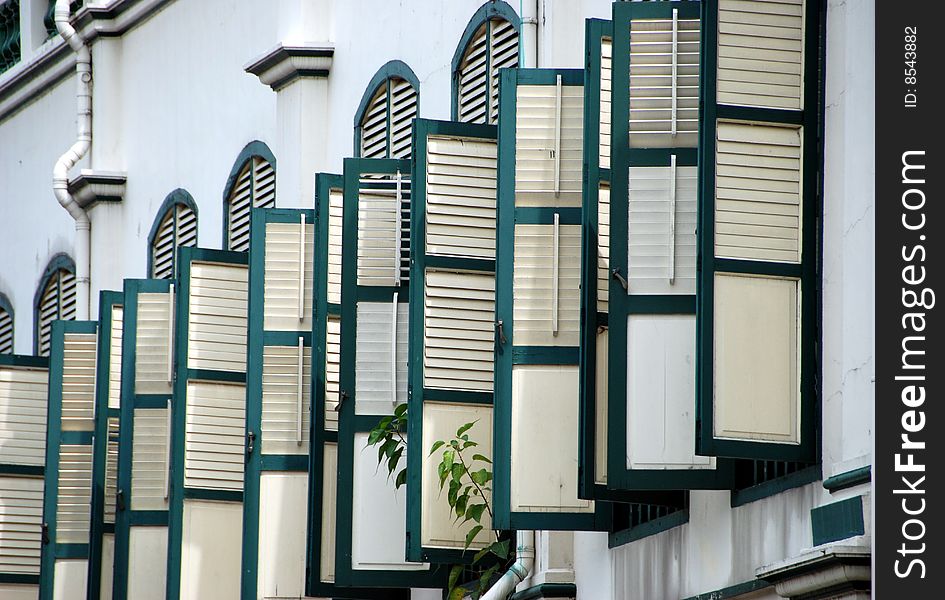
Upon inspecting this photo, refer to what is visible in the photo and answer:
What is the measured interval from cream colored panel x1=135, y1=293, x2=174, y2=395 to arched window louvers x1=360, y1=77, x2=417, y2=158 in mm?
1869

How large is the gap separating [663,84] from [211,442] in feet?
19.5

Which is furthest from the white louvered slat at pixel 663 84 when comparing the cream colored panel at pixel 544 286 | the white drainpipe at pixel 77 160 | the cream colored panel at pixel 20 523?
the cream colored panel at pixel 20 523

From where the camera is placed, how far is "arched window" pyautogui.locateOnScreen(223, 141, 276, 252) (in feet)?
58.7

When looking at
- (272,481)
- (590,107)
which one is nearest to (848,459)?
(590,107)

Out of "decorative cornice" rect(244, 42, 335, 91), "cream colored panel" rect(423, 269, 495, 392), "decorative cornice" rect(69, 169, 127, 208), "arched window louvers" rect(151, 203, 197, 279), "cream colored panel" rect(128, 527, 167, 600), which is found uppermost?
"decorative cornice" rect(244, 42, 335, 91)

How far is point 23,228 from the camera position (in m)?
22.8

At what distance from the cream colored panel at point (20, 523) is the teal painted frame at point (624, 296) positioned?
34.5 ft

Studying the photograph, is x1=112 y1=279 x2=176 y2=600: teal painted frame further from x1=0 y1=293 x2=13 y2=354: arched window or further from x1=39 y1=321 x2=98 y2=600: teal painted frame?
x1=0 y1=293 x2=13 y2=354: arched window

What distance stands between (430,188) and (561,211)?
1231 millimetres

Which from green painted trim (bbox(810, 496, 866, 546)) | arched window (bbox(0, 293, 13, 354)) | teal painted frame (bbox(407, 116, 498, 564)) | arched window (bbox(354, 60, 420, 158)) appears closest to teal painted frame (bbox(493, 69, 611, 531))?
teal painted frame (bbox(407, 116, 498, 564))

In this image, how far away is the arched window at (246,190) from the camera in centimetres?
1789

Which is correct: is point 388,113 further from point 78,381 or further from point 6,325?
point 6,325
